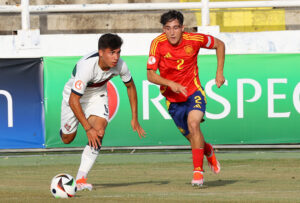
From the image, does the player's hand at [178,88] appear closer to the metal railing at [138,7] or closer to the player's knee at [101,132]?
the player's knee at [101,132]

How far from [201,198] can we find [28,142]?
761 centimetres

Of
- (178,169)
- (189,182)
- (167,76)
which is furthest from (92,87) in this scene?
(178,169)

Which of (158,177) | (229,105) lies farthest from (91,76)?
(229,105)

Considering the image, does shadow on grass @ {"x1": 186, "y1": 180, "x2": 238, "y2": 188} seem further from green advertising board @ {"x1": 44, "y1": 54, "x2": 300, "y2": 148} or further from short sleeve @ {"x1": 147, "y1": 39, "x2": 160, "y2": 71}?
green advertising board @ {"x1": 44, "y1": 54, "x2": 300, "y2": 148}

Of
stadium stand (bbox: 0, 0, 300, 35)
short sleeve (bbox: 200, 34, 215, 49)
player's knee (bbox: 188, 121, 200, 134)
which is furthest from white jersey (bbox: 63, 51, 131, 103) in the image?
stadium stand (bbox: 0, 0, 300, 35)

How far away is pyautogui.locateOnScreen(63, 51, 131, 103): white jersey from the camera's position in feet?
28.9

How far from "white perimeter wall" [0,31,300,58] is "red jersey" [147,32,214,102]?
5.70m

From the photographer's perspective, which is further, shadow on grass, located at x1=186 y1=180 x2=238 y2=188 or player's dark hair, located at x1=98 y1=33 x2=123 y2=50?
shadow on grass, located at x1=186 y1=180 x2=238 y2=188

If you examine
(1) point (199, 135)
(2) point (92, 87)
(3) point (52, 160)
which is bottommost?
(3) point (52, 160)

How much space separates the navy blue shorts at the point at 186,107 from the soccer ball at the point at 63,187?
200cm

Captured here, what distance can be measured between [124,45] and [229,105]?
2476mm

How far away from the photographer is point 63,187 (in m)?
8.07

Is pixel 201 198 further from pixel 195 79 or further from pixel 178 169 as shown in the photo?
pixel 178 169

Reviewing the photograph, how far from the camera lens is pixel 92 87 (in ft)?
30.7
